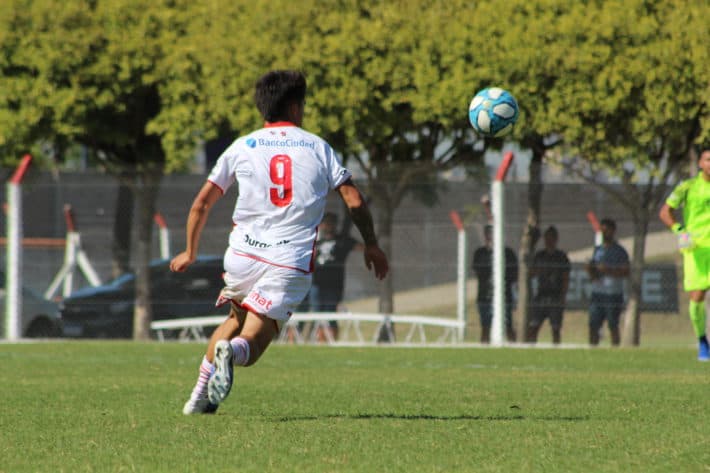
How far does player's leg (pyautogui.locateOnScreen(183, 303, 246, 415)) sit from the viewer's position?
7934mm

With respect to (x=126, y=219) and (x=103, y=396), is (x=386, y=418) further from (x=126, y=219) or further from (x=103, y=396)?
(x=126, y=219)

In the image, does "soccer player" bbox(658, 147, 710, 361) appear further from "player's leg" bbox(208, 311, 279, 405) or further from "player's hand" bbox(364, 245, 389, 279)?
"player's leg" bbox(208, 311, 279, 405)

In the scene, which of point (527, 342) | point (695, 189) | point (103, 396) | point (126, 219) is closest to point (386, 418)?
point (103, 396)

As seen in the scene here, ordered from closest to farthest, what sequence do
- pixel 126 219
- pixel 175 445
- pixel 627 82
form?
pixel 175 445 < pixel 627 82 < pixel 126 219

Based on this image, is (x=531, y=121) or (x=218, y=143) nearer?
(x=531, y=121)

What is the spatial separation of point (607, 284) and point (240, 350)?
13.0 meters

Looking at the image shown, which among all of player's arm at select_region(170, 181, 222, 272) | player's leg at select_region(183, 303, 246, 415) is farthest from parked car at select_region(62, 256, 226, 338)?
player's arm at select_region(170, 181, 222, 272)

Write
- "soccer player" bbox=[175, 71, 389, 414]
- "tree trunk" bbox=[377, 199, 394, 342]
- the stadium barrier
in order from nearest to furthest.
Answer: "soccer player" bbox=[175, 71, 389, 414], the stadium barrier, "tree trunk" bbox=[377, 199, 394, 342]

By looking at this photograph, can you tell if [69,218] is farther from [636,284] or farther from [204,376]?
[204,376]

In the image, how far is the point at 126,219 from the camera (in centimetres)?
2205

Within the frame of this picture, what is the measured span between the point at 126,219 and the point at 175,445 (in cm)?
1577

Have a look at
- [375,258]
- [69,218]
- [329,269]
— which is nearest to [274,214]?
[375,258]

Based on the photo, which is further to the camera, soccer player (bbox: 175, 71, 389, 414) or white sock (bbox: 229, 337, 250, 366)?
soccer player (bbox: 175, 71, 389, 414)

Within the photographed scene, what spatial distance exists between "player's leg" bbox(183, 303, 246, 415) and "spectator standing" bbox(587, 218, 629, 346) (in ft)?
40.2
